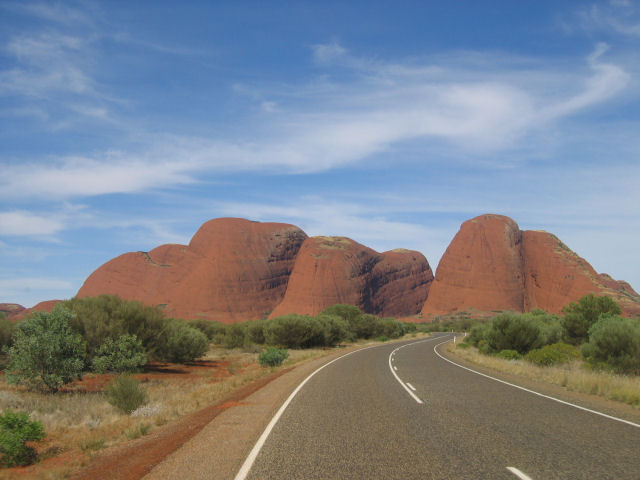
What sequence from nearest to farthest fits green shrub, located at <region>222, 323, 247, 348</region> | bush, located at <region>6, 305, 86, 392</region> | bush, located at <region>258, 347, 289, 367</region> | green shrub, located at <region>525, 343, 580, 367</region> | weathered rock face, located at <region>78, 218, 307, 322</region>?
bush, located at <region>6, 305, 86, 392</region> → green shrub, located at <region>525, 343, 580, 367</region> → bush, located at <region>258, 347, 289, 367</region> → green shrub, located at <region>222, 323, 247, 348</region> → weathered rock face, located at <region>78, 218, 307, 322</region>

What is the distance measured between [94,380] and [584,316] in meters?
27.6

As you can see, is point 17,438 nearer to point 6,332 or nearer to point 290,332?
point 6,332

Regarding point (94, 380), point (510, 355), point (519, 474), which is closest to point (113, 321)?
point (94, 380)

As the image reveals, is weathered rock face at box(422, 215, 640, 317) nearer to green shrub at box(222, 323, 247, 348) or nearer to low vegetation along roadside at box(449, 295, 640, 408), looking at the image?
green shrub at box(222, 323, 247, 348)

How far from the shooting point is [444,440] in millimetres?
6691

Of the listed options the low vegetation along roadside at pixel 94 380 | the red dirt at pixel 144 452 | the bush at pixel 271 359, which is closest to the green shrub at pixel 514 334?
the low vegetation along roadside at pixel 94 380

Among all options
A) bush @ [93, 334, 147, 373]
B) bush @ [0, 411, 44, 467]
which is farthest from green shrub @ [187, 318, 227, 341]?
bush @ [0, 411, 44, 467]

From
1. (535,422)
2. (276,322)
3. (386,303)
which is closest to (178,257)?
(386,303)

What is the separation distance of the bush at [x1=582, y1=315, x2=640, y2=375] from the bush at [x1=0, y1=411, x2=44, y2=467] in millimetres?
17294

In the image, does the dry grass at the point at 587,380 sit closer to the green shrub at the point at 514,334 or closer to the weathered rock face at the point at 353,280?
the green shrub at the point at 514,334

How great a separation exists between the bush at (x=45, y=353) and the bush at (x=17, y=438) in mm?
7097

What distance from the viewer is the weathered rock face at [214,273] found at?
326 feet

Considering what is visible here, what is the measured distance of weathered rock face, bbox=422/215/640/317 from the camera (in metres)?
102

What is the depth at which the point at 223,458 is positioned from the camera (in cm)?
598
